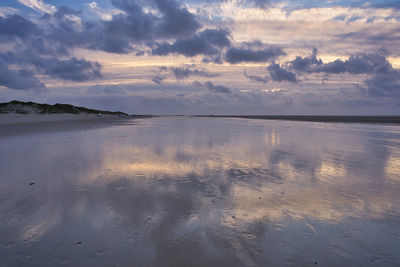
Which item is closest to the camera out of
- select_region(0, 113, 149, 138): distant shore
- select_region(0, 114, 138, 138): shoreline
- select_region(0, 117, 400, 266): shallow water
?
select_region(0, 117, 400, 266): shallow water

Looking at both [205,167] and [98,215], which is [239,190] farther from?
[98,215]

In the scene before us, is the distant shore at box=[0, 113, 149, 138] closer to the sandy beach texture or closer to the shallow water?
the sandy beach texture

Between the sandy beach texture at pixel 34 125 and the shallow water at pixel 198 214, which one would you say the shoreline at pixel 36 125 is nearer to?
the sandy beach texture at pixel 34 125

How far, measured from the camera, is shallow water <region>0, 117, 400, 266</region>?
422 cm

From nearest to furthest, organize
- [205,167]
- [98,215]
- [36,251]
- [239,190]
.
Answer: [36,251]
[98,215]
[239,190]
[205,167]

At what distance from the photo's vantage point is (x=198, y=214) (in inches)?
231

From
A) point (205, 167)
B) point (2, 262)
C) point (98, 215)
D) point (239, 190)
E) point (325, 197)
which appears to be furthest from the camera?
point (205, 167)

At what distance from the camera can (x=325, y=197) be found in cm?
705

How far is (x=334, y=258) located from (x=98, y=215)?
16.8ft

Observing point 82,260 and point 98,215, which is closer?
point 82,260

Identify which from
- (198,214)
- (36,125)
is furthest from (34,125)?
(198,214)

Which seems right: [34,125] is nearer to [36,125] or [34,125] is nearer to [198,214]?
[36,125]

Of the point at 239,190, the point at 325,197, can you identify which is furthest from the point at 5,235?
the point at 325,197

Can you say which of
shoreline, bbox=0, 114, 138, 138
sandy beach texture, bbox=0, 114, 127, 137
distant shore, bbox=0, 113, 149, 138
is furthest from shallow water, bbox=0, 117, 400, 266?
sandy beach texture, bbox=0, 114, 127, 137
